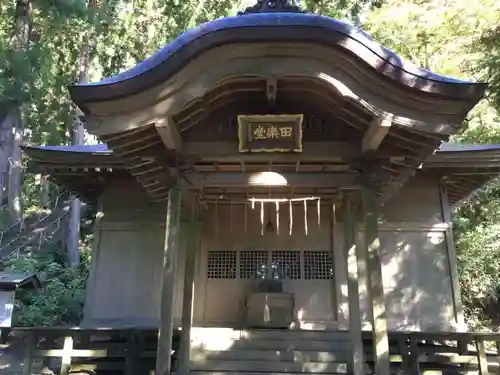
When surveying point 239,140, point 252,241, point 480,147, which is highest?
point 480,147

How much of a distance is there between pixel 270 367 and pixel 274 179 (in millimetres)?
2608

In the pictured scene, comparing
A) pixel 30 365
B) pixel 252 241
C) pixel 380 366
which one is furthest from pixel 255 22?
pixel 30 365

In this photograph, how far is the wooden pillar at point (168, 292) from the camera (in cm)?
496

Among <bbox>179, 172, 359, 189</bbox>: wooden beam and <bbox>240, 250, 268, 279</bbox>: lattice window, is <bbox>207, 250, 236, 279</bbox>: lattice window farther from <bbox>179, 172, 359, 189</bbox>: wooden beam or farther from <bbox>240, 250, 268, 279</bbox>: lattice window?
<bbox>179, 172, 359, 189</bbox>: wooden beam

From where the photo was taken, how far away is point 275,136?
16.8 ft

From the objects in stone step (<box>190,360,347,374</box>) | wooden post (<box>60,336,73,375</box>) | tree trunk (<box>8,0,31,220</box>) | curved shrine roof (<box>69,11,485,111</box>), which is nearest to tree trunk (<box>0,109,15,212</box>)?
tree trunk (<box>8,0,31,220</box>)

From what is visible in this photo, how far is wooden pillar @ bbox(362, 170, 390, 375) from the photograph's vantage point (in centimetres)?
475

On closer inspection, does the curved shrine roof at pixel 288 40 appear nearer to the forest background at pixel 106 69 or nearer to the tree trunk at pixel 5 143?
the forest background at pixel 106 69

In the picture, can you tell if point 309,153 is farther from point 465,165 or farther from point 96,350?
point 96,350

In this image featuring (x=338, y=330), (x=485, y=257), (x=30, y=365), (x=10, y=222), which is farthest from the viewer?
(x=10, y=222)

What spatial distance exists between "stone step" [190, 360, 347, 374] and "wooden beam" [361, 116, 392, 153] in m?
3.01

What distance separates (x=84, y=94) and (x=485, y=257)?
12.6 metres

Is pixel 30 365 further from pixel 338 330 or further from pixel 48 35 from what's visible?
pixel 48 35

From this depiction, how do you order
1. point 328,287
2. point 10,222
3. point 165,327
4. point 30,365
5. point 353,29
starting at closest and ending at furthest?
point 353,29 < point 165,327 < point 30,365 < point 328,287 < point 10,222
